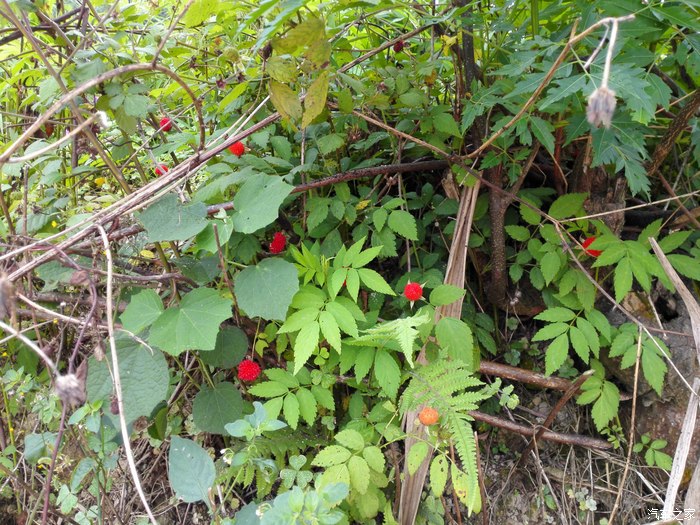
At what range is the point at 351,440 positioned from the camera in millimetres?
1247

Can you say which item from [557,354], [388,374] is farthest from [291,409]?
[557,354]

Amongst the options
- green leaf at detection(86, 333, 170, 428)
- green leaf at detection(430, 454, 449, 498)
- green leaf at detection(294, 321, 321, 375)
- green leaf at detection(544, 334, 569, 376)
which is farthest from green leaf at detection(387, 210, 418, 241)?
green leaf at detection(86, 333, 170, 428)

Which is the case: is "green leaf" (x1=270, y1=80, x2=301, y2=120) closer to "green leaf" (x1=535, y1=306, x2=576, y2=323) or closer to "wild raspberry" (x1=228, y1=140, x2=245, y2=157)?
"wild raspberry" (x1=228, y1=140, x2=245, y2=157)

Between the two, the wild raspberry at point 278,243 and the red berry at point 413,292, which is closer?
the red berry at point 413,292

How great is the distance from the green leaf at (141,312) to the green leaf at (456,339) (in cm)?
70

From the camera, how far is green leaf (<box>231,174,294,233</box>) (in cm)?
118

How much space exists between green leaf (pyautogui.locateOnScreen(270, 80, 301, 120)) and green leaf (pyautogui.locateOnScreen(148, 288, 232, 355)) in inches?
19.0

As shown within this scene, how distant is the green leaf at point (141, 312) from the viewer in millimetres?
1171

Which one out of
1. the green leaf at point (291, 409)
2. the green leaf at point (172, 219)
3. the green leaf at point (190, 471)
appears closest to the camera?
the green leaf at point (190, 471)

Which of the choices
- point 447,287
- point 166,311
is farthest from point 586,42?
point 166,311

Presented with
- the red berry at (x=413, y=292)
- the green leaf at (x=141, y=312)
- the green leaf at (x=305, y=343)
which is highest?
the green leaf at (x=141, y=312)

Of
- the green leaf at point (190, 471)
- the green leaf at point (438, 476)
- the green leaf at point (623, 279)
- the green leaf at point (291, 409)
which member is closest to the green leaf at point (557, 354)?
the green leaf at point (623, 279)

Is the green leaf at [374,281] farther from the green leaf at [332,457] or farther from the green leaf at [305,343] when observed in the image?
the green leaf at [332,457]

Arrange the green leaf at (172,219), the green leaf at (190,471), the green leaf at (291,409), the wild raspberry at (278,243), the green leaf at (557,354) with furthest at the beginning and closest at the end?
the wild raspberry at (278,243) → the green leaf at (557,354) → the green leaf at (291,409) → the green leaf at (172,219) → the green leaf at (190,471)
